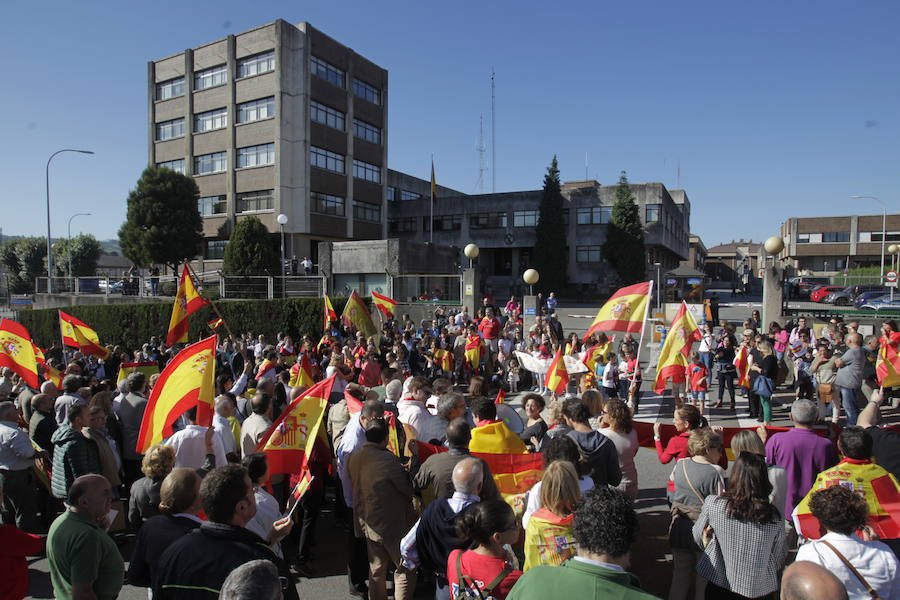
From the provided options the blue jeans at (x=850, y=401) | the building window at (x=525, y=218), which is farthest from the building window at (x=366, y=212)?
the blue jeans at (x=850, y=401)

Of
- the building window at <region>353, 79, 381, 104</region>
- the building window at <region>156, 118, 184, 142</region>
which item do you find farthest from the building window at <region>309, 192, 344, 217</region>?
the building window at <region>156, 118, 184, 142</region>

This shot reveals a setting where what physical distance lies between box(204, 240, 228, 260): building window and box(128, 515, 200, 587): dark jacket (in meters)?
41.2

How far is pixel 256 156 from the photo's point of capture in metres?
40.0

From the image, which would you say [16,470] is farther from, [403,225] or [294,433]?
[403,225]

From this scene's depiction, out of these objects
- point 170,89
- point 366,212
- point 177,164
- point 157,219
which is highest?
point 170,89

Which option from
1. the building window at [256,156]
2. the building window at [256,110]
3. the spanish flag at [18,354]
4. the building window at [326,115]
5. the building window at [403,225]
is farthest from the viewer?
the building window at [403,225]

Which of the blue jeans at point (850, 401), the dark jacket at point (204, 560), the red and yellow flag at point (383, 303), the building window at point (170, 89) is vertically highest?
the building window at point (170, 89)

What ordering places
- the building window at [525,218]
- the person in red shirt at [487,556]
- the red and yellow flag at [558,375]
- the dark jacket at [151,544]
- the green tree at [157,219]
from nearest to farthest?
the person in red shirt at [487,556], the dark jacket at [151,544], the red and yellow flag at [558,375], the green tree at [157,219], the building window at [525,218]

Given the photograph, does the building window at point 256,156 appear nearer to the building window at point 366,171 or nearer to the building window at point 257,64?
the building window at point 257,64

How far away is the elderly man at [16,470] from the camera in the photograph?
5.68m

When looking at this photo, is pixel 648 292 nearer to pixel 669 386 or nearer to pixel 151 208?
pixel 669 386

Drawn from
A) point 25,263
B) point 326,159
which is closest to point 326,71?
point 326,159

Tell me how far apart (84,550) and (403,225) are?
52.0 m

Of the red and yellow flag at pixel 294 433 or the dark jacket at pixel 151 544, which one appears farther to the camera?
the red and yellow flag at pixel 294 433
